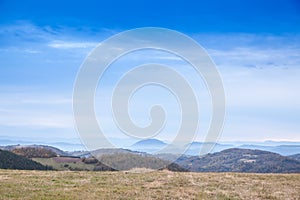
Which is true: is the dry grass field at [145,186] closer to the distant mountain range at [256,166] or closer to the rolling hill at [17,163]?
the rolling hill at [17,163]

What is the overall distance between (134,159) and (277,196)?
60492 millimetres

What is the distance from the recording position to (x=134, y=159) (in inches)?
3179

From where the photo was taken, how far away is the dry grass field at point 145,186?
68.7ft

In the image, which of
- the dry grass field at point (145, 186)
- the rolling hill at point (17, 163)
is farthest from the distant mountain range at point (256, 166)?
the dry grass field at point (145, 186)

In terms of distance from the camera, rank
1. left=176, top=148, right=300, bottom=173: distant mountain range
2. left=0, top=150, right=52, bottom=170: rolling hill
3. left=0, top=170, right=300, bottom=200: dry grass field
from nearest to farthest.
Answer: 1. left=0, top=170, right=300, bottom=200: dry grass field
2. left=0, top=150, right=52, bottom=170: rolling hill
3. left=176, top=148, right=300, bottom=173: distant mountain range

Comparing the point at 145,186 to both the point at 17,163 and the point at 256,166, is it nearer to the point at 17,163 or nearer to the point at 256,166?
the point at 17,163

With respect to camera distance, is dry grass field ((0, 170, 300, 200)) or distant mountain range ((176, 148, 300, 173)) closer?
dry grass field ((0, 170, 300, 200))

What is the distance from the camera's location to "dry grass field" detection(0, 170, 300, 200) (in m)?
20.9

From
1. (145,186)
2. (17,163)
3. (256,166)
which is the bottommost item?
(145,186)

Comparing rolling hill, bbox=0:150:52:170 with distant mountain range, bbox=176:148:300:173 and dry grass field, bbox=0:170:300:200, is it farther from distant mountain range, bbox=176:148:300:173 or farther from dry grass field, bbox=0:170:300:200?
distant mountain range, bbox=176:148:300:173

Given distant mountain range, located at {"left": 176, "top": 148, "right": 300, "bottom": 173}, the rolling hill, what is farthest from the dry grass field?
distant mountain range, located at {"left": 176, "top": 148, "right": 300, "bottom": 173}

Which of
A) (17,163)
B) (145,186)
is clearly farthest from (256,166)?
(145,186)


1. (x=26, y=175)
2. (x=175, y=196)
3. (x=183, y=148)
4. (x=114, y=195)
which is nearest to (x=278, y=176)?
(x=183, y=148)

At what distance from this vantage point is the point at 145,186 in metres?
24.2
